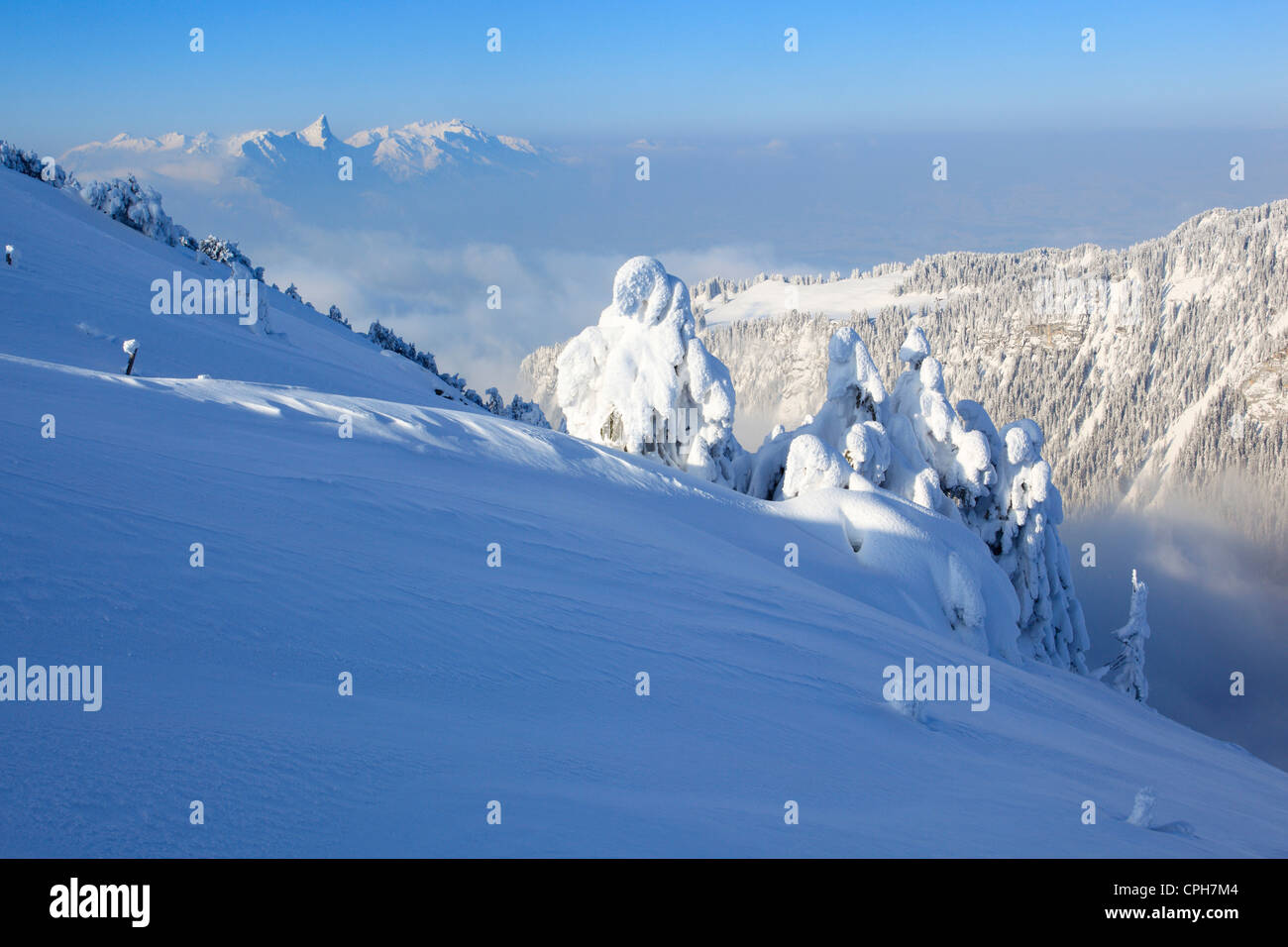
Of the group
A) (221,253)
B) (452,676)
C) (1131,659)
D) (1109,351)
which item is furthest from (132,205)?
(1109,351)

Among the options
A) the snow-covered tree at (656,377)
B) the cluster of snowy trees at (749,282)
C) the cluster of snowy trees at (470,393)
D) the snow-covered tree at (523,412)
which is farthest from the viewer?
the cluster of snowy trees at (749,282)

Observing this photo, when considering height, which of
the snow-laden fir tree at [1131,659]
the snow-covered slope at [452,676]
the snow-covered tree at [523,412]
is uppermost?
the snow-covered tree at [523,412]

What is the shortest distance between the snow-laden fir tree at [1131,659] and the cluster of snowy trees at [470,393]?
66.6 ft

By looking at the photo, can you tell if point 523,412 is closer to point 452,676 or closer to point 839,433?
point 839,433

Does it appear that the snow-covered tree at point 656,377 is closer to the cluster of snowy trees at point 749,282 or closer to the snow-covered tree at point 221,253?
the snow-covered tree at point 221,253

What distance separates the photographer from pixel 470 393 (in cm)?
2809

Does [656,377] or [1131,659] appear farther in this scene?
[1131,659]

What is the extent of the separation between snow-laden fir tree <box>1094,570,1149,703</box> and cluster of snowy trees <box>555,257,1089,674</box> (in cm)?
387

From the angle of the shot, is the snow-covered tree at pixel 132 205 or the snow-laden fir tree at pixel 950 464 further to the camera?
the snow-covered tree at pixel 132 205

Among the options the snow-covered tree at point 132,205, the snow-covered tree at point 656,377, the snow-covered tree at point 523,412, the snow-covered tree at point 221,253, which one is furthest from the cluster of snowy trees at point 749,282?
the snow-covered tree at point 656,377

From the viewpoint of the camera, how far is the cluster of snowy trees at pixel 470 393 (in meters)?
26.8

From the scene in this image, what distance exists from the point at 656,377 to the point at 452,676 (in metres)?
12.6

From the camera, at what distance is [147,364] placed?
12977mm

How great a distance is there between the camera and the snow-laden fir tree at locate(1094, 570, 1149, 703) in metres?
24.8
